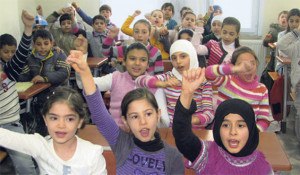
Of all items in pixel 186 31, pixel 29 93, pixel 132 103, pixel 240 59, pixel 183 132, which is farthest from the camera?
pixel 186 31

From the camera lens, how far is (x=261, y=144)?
1.80 meters

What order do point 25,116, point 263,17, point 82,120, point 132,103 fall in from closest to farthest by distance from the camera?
1. point 132,103
2. point 82,120
3. point 25,116
4. point 263,17

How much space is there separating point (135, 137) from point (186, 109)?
0.33m

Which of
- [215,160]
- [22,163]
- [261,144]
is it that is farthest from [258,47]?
[215,160]

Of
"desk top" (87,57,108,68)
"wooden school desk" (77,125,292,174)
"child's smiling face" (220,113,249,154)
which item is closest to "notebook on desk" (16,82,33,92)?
"desk top" (87,57,108,68)

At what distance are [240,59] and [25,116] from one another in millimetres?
2058

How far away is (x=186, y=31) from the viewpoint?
3.74 m

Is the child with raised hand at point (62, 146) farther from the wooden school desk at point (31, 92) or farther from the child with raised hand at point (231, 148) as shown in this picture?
the wooden school desk at point (31, 92)

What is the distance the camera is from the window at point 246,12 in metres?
6.54

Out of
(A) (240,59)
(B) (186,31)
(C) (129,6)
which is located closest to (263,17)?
(C) (129,6)

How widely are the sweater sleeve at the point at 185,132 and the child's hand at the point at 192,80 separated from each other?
0.21 feet

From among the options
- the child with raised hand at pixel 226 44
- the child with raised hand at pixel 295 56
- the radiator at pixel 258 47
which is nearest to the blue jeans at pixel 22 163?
the child with raised hand at pixel 226 44

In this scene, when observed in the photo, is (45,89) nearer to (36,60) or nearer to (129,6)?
(36,60)

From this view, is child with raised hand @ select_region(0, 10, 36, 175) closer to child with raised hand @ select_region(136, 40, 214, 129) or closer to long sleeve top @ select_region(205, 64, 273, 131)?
child with raised hand @ select_region(136, 40, 214, 129)
